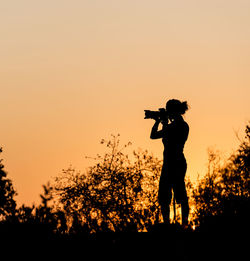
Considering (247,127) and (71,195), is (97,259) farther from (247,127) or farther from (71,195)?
(247,127)

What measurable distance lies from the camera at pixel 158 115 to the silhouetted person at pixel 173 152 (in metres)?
0.08

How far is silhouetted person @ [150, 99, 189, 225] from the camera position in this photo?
11.1 metres

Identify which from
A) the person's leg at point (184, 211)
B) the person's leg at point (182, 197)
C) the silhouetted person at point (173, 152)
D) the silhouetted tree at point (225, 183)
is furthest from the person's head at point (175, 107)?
the silhouetted tree at point (225, 183)

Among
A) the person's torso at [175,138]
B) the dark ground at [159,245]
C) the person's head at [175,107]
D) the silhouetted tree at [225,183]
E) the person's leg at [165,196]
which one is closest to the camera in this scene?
the dark ground at [159,245]

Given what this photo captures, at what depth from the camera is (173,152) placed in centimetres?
1121

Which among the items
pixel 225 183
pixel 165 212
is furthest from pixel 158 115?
pixel 225 183

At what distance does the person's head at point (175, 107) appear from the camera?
442 inches

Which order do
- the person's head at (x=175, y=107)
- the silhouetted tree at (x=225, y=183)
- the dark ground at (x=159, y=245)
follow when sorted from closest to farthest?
the dark ground at (x=159, y=245), the person's head at (x=175, y=107), the silhouetted tree at (x=225, y=183)

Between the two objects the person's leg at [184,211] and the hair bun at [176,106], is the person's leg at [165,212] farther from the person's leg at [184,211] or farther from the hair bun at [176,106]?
the hair bun at [176,106]

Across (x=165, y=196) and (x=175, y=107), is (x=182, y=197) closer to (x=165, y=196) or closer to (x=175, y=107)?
(x=165, y=196)

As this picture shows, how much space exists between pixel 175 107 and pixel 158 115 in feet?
1.68

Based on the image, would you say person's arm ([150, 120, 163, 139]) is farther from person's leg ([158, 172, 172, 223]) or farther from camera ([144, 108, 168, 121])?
person's leg ([158, 172, 172, 223])

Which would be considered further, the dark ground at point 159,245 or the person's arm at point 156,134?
the person's arm at point 156,134

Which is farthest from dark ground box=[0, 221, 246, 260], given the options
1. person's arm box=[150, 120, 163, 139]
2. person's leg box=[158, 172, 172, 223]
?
person's arm box=[150, 120, 163, 139]
